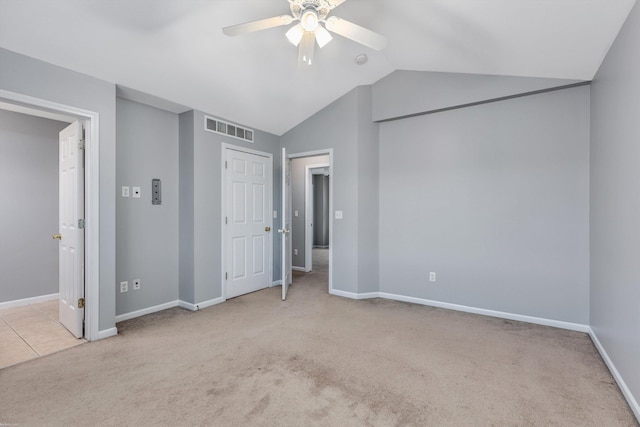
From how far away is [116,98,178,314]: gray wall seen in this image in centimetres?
324

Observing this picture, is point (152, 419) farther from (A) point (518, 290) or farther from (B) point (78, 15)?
(A) point (518, 290)

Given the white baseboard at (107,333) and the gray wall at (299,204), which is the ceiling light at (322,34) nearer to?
the white baseboard at (107,333)

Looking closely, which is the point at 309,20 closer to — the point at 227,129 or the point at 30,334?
the point at 227,129

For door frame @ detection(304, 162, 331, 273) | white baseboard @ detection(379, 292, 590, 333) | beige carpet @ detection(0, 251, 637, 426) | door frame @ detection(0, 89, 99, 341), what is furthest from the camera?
door frame @ detection(304, 162, 331, 273)

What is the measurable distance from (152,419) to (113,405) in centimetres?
33

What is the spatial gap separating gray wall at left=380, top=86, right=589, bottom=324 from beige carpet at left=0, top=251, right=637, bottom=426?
0.45 metres

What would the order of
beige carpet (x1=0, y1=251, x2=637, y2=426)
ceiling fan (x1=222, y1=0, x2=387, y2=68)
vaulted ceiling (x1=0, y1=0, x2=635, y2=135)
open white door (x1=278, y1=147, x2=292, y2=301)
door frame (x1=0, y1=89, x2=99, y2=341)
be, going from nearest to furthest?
1. beige carpet (x1=0, y1=251, x2=637, y2=426)
2. ceiling fan (x1=222, y1=0, x2=387, y2=68)
3. vaulted ceiling (x1=0, y1=0, x2=635, y2=135)
4. door frame (x1=0, y1=89, x2=99, y2=341)
5. open white door (x1=278, y1=147, x2=292, y2=301)

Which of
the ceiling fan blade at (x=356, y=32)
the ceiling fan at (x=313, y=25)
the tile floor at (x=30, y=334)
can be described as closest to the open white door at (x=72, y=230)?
the tile floor at (x=30, y=334)

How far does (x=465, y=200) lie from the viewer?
141 inches

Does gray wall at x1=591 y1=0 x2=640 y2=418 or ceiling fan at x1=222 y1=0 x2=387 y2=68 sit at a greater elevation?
ceiling fan at x1=222 y1=0 x2=387 y2=68

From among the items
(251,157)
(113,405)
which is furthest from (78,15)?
(113,405)

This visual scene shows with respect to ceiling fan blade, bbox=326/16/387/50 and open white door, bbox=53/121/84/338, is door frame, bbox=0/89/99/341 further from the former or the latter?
ceiling fan blade, bbox=326/16/387/50

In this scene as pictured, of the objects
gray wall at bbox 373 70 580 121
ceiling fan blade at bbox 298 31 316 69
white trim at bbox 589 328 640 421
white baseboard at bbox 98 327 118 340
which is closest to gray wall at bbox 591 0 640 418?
white trim at bbox 589 328 640 421

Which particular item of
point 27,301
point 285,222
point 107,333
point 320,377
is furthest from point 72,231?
point 320,377
